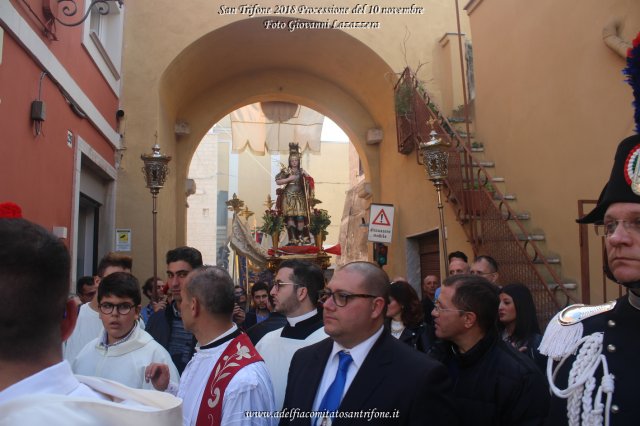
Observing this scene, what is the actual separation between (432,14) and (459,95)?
79.5 inches

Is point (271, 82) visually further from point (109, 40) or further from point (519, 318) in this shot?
point (519, 318)

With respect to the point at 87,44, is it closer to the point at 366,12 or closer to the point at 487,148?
the point at 366,12

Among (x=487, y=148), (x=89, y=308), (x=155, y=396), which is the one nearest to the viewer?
(x=155, y=396)

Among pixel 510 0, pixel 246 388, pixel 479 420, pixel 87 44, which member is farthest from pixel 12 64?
pixel 510 0

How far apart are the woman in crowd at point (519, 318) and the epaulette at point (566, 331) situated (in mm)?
1998

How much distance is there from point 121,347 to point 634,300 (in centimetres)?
276

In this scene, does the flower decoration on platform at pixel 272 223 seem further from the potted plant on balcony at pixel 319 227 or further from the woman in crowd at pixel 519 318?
the woman in crowd at pixel 519 318

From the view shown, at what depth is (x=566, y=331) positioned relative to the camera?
6.80 feet

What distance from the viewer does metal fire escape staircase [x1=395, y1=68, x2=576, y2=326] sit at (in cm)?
721

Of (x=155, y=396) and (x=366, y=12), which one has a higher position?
(x=366, y=12)

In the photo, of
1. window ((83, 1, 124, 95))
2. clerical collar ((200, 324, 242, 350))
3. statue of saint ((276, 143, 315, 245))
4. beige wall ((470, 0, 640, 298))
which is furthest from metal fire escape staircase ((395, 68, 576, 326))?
window ((83, 1, 124, 95))

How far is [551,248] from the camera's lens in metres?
8.45

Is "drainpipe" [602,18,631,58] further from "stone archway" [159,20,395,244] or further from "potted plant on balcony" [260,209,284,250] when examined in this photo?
"potted plant on balcony" [260,209,284,250]

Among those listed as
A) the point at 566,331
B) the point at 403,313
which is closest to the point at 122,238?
the point at 403,313
